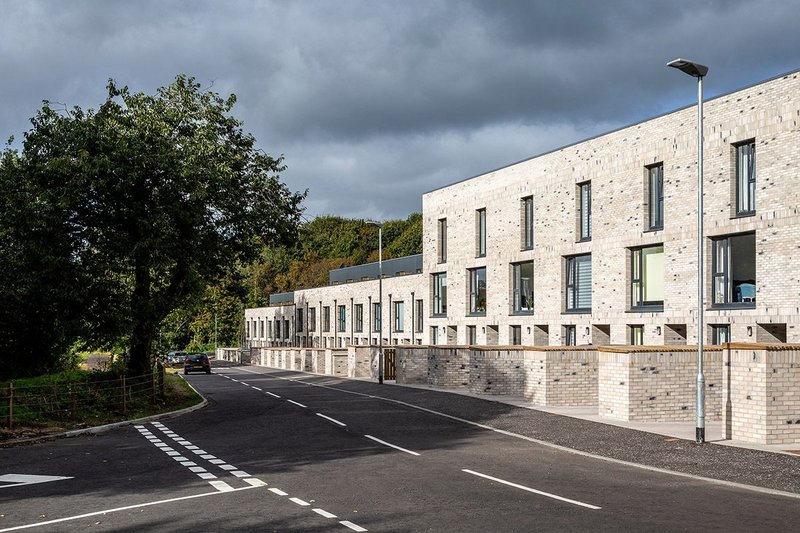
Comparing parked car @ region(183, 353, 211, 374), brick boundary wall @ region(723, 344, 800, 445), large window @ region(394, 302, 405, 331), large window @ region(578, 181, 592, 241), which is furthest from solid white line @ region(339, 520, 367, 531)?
parked car @ region(183, 353, 211, 374)

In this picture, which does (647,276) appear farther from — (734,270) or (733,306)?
(733,306)

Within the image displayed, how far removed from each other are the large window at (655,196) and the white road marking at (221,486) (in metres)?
23.8

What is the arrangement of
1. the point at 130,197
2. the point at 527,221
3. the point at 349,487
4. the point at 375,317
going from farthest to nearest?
the point at 375,317
the point at 527,221
the point at 130,197
the point at 349,487

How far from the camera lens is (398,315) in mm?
58875

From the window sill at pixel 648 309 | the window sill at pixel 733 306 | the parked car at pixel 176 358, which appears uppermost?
the window sill at pixel 733 306

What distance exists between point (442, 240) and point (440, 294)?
3280mm

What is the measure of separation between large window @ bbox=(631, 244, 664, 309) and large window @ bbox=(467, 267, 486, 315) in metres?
12.0

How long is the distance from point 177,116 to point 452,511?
71.3ft

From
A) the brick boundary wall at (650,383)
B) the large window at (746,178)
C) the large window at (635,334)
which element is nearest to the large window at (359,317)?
the large window at (635,334)

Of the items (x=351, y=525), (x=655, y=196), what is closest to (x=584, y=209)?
(x=655, y=196)

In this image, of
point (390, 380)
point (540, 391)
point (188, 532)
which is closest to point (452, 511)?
point (188, 532)

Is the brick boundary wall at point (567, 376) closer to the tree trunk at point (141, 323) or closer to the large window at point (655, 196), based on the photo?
the large window at point (655, 196)

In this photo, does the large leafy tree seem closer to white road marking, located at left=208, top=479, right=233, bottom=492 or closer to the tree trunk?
the tree trunk

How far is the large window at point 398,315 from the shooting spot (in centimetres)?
5847
